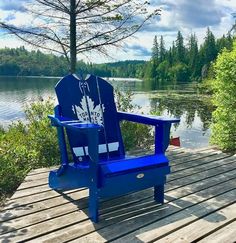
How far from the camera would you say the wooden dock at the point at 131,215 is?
2.64 metres

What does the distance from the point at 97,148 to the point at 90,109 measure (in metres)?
1.08

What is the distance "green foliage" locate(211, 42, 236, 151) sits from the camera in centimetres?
629

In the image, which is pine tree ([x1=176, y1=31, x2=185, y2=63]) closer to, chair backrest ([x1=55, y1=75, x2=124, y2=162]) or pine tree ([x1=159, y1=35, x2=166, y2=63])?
pine tree ([x1=159, y1=35, x2=166, y2=63])

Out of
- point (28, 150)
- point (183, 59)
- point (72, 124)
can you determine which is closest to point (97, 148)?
point (72, 124)

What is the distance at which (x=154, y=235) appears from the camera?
2.65 m

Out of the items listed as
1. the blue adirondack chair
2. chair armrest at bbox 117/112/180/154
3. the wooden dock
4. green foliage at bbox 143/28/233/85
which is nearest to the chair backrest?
the blue adirondack chair

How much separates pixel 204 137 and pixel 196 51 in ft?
204

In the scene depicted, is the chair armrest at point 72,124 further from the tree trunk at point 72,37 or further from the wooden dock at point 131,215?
the tree trunk at point 72,37

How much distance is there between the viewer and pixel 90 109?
3.79 metres

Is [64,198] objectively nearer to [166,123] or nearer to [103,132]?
[103,132]

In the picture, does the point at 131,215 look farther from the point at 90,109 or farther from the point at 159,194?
the point at 90,109

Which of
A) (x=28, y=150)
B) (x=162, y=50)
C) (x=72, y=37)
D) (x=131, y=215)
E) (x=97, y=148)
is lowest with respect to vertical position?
(x=131, y=215)

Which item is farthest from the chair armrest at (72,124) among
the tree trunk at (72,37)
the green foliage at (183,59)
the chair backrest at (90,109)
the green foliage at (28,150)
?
the green foliage at (183,59)

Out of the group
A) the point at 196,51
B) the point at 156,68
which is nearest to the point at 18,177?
the point at 196,51
